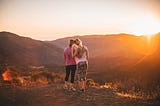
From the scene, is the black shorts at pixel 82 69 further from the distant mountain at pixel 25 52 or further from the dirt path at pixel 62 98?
the distant mountain at pixel 25 52

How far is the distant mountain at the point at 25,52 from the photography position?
3678 cm

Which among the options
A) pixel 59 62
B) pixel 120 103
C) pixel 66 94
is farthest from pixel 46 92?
pixel 59 62

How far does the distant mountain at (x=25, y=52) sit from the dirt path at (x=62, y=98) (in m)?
25.3

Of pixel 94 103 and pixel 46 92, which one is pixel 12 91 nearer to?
pixel 46 92

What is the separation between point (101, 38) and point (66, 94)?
56.2 metres

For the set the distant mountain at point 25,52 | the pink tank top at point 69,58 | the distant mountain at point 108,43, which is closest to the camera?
the pink tank top at point 69,58

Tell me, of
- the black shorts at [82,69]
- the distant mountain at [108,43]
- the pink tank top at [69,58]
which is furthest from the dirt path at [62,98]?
the distant mountain at [108,43]

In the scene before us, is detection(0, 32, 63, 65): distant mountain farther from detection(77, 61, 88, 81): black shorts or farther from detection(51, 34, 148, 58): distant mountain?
detection(77, 61, 88, 81): black shorts

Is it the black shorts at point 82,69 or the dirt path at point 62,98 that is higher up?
the black shorts at point 82,69

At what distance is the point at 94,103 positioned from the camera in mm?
7684

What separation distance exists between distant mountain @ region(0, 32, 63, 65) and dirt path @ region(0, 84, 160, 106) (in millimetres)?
25346

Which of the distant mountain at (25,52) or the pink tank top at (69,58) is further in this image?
the distant mountain at (25,52)

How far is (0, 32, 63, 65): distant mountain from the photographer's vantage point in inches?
1448

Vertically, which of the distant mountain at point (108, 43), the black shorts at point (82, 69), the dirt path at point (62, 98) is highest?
the distant mountain at point (108, 43)
